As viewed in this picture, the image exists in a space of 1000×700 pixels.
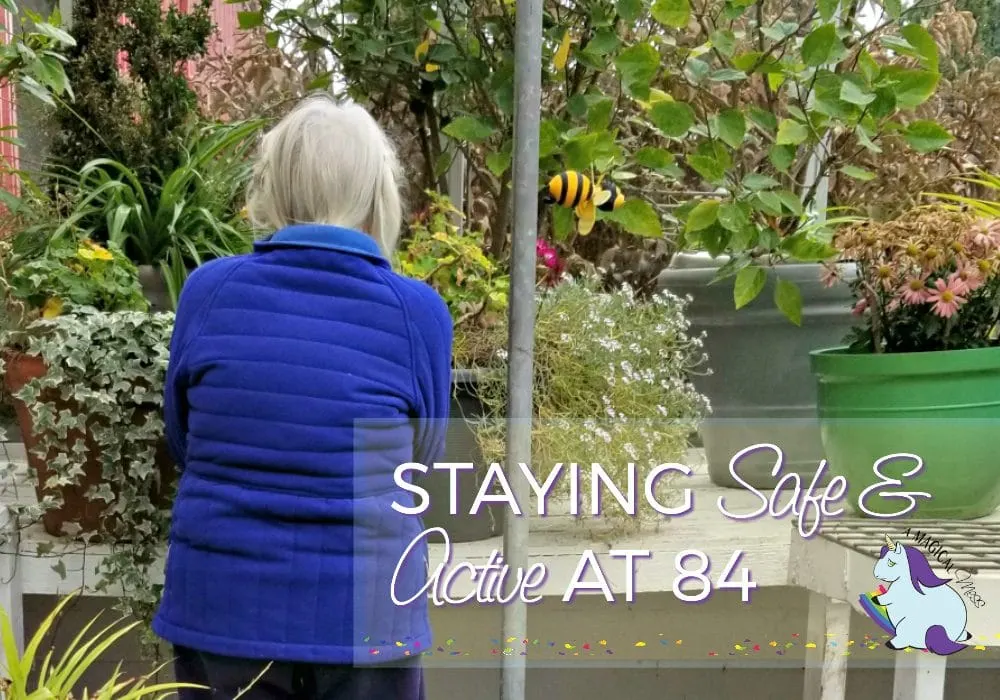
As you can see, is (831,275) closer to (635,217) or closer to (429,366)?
(635,217)

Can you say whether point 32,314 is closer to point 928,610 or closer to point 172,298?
point 172,298

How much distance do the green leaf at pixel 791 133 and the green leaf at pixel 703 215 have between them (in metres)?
0.16

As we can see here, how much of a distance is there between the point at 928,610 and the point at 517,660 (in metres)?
0.50

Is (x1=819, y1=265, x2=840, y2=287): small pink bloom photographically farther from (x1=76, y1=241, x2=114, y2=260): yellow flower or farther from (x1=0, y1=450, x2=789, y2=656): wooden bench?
(x1=76, y1=241, x2=114, y2=260): yellow flower

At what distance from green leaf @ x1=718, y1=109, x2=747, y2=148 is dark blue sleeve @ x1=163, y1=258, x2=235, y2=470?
87cm

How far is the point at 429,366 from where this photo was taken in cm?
138

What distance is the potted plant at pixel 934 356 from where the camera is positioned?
160 cm

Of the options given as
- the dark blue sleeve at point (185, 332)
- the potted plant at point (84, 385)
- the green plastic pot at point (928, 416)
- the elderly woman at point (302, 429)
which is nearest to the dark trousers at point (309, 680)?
the elderly woman at point (302, 429)

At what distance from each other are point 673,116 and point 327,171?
66 centimetres

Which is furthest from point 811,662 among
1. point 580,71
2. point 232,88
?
point 232,88

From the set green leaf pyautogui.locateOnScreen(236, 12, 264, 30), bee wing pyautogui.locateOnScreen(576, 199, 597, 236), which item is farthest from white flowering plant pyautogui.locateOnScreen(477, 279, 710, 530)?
green leaf pyautogui.locateOnScreen(236, 12, 264, 30)

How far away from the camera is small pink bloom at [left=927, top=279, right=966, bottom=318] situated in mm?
1652

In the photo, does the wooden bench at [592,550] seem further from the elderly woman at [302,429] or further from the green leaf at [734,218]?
the green leaf at [734,218]

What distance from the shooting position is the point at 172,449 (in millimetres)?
1507
